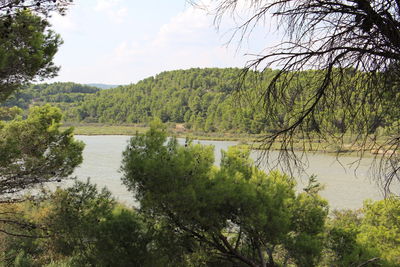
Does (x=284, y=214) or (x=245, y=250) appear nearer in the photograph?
(x=284, y=214)

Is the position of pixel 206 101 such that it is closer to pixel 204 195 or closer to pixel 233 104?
pixel 204 195

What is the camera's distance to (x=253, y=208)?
520cm

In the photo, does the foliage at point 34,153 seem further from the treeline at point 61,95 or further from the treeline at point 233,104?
the treeline at point 61,95

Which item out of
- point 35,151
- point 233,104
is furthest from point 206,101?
point 233,104

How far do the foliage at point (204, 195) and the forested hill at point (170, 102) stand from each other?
3388 cm

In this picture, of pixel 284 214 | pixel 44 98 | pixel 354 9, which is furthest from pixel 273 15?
pixel 44 98

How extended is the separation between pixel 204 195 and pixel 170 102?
49.7 m

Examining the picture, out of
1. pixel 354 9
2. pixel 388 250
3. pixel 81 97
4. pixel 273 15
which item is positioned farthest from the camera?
pixel 81 97

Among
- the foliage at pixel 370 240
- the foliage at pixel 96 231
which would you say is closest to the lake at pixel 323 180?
the foliage at pixel 370 240

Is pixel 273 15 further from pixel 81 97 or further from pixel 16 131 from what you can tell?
pixel 81 97

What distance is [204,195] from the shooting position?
5066mm

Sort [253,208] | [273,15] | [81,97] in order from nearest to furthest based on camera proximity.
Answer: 1. [273,15]
2. [253,208]
3. [81,97]

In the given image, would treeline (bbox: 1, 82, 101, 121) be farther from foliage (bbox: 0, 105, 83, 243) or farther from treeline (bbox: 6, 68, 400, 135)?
foliage (bbox: 0, 105, 83, 243)

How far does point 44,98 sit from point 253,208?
204 ft
